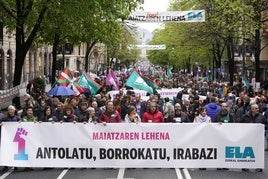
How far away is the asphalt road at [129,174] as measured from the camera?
Result: 11.8m

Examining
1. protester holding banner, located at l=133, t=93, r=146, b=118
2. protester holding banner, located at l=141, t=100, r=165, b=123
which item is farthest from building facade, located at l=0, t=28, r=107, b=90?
protester holding banner, located at l=141, t=100, r=165, b=123

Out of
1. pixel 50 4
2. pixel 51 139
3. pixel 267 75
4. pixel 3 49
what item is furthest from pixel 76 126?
pixel 267 75

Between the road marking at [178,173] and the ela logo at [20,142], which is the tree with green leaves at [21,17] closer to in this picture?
the ela logo at [20,142]

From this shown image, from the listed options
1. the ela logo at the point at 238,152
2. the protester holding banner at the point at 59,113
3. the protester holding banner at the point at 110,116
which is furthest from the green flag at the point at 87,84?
the ela logo at the point at 238,152

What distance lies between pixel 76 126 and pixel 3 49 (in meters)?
30.8

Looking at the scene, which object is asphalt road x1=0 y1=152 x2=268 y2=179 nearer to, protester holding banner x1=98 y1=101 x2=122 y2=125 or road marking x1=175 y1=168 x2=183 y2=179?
road marking x1=175 y1=168 x2=183 y2=179

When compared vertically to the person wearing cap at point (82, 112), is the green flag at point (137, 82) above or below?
above

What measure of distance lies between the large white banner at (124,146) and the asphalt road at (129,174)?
0.56 feet

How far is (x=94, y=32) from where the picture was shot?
95.9ft

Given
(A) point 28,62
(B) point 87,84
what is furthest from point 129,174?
(A) point 28,62

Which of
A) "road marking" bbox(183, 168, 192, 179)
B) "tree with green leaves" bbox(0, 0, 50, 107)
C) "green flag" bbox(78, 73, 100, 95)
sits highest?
"tree with green leaves" bbox(0, 0, 50, 107)

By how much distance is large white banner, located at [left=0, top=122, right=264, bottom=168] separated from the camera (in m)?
12.2

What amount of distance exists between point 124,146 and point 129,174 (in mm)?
621

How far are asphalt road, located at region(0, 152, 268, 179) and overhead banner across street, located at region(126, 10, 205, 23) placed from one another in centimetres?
2139
